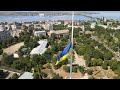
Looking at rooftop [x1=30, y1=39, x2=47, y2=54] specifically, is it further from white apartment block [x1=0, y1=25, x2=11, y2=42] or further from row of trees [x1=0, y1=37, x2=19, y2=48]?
white apartment block [x1=0, y1=25, x2=11, y2=42]

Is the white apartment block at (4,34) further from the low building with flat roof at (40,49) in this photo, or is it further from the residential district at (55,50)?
the low building with flat roof at (40,49)

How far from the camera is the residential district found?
486cm

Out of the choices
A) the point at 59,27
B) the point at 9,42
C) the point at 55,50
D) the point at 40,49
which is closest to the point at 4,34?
the point at 9,42

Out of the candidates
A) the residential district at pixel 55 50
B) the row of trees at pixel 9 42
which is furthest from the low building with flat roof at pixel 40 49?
the row of trees at pixel 9 42

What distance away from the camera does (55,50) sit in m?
6.84

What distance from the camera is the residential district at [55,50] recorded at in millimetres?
4855

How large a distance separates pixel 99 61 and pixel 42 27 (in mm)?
4469

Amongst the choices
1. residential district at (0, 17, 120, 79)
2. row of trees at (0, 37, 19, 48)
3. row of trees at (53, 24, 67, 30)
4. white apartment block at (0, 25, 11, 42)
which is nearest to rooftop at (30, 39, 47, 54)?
residential district at (0, 17, 120, 79)

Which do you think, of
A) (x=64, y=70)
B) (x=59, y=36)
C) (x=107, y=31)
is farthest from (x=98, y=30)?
(x=64, y=70)

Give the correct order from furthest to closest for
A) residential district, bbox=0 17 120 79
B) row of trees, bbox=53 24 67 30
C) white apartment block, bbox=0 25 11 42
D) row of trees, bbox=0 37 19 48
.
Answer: row of trees, bbox=53 24 67 30 < white apartment block, bbox=0 25 11 42 < row of trees, bbox=0 37 19 48 < residential district, bbox=0 17 120 79
